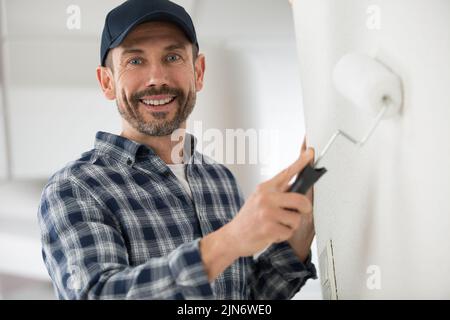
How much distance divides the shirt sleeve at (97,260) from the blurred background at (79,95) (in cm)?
33

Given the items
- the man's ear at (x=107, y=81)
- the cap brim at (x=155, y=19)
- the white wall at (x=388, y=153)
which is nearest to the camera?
the white wall at (x=388, y=153)

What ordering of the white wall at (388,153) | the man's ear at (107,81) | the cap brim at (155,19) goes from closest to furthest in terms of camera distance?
the white wall at (388,153)
the cap brim at (155,19)
the man's ear at (107,81)

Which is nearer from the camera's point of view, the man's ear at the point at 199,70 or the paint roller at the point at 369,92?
the paint roller at the point at 369,92

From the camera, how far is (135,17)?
0.99 metres

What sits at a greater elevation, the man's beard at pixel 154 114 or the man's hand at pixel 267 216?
the man's beard at pixel 154 114

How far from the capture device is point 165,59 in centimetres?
106

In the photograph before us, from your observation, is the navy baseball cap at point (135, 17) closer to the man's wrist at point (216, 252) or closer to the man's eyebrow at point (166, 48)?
the man's eyebrow at point (166, 48)

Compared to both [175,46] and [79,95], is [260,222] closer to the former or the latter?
[175,46]

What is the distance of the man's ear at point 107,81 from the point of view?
43.6 inches

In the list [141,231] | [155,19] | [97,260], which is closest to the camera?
[97,260]

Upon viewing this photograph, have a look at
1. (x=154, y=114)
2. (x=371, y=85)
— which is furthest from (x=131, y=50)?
(x=371, y=85)

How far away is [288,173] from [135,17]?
0.47 metres

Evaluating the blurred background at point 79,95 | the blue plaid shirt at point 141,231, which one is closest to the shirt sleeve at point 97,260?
the blue plaid shirt at point 141,231

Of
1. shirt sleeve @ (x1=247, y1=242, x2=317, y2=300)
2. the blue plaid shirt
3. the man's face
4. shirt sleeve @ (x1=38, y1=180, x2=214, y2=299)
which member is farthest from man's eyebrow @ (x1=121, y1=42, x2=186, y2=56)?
shirt sleeve @ (x1=247, y1=242, x2=317, y2=300)
